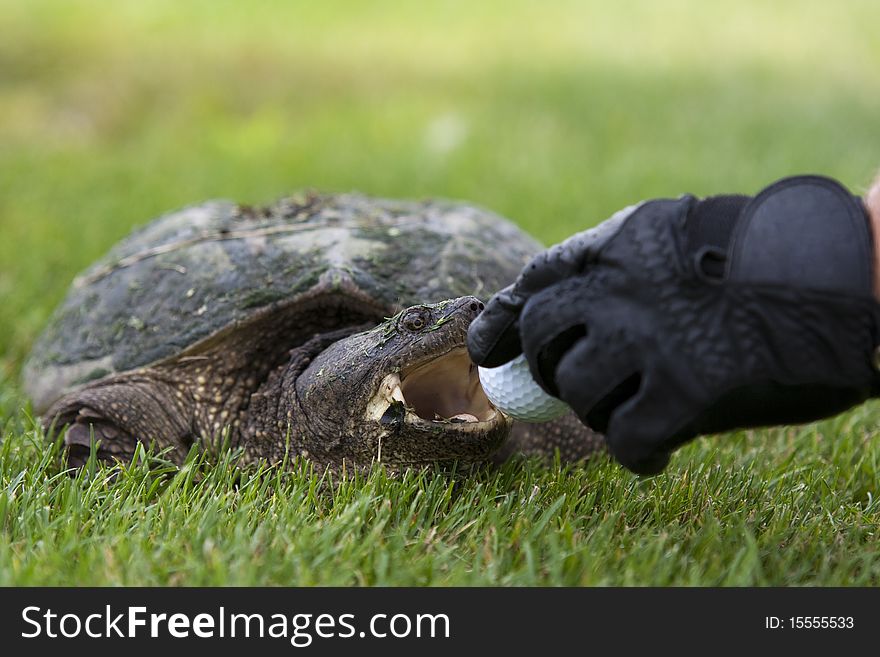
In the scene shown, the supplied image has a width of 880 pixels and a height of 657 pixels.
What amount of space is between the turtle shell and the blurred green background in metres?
0.88

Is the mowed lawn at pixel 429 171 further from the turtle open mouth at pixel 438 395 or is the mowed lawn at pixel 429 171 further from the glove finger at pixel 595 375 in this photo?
the glove finger at pixel 595 375

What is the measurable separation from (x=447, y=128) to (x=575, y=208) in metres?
2.55

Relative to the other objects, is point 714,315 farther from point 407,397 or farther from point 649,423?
point 407,397

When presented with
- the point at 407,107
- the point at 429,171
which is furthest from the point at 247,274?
the point at 407,107

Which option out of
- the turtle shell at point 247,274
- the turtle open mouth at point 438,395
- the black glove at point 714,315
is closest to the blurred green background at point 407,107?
the turtle shell at point 247,274

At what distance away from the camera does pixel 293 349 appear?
291cm

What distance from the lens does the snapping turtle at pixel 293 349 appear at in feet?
8.10

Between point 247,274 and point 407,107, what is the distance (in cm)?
619

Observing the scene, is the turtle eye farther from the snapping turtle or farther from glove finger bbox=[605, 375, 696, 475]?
glove finger bbox=[605, 375, 696, 475]

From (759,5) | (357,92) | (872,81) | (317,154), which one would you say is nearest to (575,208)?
(317,154)

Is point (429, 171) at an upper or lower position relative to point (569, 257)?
upper

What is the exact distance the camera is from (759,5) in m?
13.7

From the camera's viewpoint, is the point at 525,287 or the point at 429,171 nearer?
the point at 525,287

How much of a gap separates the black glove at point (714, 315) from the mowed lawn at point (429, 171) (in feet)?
1.21
